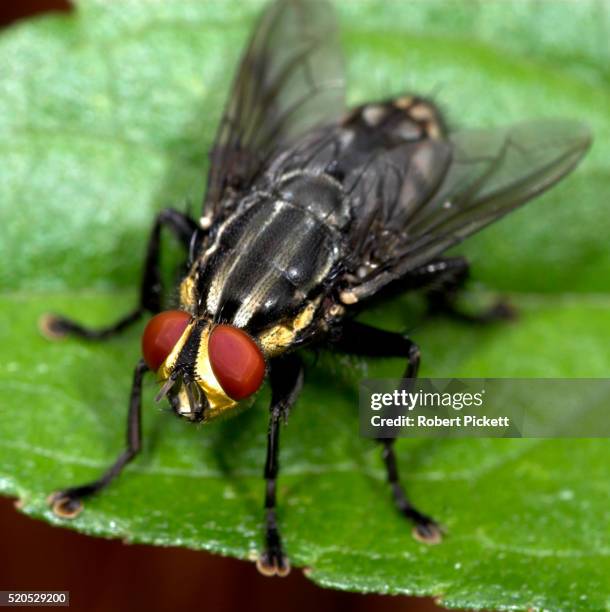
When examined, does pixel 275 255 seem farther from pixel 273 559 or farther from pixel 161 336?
pixel 273 559

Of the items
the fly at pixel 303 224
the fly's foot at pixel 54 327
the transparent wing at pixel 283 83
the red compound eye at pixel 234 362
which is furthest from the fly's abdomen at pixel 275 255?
the fly's foot at pixel 54 327

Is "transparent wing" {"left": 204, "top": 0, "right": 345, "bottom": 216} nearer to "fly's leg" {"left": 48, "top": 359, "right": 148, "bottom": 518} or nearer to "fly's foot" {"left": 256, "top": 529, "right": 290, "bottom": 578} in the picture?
"fly's leg" {"left": 48, "top": 359, "right": 148, "bottom": 518}

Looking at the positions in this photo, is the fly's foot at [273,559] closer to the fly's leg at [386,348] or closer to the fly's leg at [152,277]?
the fly's leg at [386,348]

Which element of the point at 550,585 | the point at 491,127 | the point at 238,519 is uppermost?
the point at 491,127

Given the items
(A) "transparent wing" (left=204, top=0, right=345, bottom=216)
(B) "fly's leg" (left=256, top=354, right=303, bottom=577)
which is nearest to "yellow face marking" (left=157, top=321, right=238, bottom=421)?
(B) "fly's leg" (left=256, top=354, right=303, bottom=577)

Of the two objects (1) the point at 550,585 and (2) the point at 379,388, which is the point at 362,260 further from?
(1) the point at 550,585

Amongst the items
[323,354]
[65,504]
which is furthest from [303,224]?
[65,504]

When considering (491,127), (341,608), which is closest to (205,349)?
(341,608)

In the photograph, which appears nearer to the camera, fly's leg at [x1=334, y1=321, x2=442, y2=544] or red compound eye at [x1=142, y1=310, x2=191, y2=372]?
red compound eye at [x1=142, y1=310, x2=191, y2=372]
